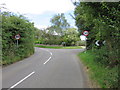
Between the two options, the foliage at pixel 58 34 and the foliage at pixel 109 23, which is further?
the foliage at pixel 58 34

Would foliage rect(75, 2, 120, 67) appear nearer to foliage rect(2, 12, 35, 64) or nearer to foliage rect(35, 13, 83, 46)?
foliage rect(2, 12, 35, 64)

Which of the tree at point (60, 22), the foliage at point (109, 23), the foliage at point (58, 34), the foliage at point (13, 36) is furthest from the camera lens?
the tree at point (60, 22)

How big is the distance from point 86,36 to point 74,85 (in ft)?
41.5

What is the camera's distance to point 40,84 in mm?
6070

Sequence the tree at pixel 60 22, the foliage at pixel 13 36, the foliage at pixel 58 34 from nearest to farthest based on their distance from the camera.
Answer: the foliage at pixel 13 36, the foliage at pixel 58 34, the tree at pixel 60 22

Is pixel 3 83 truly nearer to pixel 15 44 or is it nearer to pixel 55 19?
pixel 15 44

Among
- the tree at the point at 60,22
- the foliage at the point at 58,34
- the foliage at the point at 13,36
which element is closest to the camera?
the foliage at the point at 13,36

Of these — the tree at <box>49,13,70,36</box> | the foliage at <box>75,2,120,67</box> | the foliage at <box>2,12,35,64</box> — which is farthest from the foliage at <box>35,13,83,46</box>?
the foliage at <box>75,2,120,67</box>

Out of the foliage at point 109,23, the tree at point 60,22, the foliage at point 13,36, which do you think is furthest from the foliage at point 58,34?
the foliage at point 109,23

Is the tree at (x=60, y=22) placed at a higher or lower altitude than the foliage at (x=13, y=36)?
higher

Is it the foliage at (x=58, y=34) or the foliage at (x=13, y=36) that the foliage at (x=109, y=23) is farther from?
the foliage at (x=58, y=34)

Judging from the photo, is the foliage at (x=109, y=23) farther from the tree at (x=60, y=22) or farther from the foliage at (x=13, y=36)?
the tree at (x=60, y=22)

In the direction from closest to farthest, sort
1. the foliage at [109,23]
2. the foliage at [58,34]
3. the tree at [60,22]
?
1. the foliage at [109,23]
2. the foliage at [58,34]
3. the tree at [60,22]

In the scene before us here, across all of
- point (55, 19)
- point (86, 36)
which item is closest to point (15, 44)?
point (86, 36)
